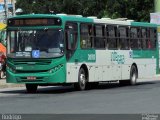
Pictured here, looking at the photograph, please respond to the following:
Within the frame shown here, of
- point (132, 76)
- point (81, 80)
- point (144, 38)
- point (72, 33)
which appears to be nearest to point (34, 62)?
point (72, 33)

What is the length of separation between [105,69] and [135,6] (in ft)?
91.7

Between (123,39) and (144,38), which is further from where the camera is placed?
(144,38)

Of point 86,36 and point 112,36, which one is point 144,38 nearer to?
point 112,36

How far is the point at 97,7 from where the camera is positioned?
57812 mm

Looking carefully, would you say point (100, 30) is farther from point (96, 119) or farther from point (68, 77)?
point (96, 119)

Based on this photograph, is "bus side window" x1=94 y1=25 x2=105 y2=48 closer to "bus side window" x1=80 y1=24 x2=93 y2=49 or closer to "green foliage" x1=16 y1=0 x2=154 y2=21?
"bus side window" x1=80 y1=24 x2=93 y2=49

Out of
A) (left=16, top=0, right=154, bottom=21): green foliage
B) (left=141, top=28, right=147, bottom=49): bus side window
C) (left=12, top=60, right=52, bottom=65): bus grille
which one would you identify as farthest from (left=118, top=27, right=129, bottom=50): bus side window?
(left=16, top=0, right=154, bottom=21): green foliage

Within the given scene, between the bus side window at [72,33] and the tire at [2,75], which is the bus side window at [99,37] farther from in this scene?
the tire at [2,75]

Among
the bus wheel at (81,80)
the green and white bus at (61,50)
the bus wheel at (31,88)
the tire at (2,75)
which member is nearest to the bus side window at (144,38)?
the green and white bus at (61,50)

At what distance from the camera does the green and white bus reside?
78.5 feet

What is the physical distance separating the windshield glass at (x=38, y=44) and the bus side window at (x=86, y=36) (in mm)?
1708

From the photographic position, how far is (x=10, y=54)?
80.6ft

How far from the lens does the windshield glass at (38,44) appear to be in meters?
23.9

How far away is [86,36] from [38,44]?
2729 millimetres
